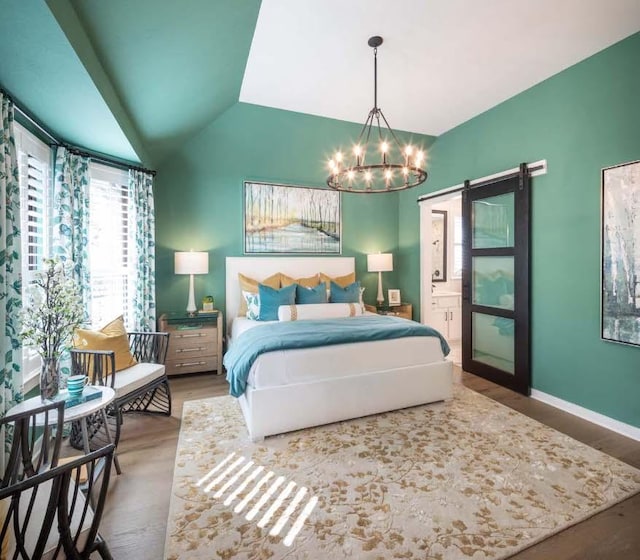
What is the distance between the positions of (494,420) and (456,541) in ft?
4.80

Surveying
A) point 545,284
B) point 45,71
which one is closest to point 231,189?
point 45,71

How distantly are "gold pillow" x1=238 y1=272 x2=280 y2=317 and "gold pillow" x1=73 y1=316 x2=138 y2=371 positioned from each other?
5.12ft

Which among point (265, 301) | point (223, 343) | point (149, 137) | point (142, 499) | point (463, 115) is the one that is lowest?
point (142, 499)

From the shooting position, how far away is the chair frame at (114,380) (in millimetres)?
2328

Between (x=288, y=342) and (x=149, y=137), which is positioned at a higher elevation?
(x=149, y=137)

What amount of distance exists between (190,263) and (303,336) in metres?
1.98

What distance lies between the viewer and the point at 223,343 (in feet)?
14.0

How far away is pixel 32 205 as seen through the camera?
7.83ft

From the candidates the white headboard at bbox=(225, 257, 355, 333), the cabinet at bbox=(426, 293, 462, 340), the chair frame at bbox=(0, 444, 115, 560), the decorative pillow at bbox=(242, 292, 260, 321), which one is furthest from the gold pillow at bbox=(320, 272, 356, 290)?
the chair frame at bbox=(0, 444, 115, 560)

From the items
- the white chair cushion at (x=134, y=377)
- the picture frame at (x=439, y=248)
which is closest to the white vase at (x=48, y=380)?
the white chair cushion at (x=134, y=377)

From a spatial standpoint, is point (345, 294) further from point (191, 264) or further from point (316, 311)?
point (191, 264)

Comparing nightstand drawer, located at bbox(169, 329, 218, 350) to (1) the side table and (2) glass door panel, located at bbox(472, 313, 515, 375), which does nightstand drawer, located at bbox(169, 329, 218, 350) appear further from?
(2) glass door panel, located at bbox(472, 313, 515, 375)

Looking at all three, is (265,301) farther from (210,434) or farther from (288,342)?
(210,434)

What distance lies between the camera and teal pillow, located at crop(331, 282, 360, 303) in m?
4.27
